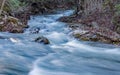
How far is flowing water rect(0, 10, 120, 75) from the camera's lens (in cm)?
909

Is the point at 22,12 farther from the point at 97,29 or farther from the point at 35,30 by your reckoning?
the point at 97,29

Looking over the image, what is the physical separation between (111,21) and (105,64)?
5.49 m

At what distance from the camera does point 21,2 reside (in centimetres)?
2217

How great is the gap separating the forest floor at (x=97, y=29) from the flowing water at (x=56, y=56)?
512 mm

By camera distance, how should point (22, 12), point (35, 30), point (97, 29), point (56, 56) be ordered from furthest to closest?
point (22, 12)
point (35, 30)
point (97, 29)
point (56, 56)

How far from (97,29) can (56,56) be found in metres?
4.55

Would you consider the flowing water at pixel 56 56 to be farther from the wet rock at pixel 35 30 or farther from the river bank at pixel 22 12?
the river bank at pixel 22 12

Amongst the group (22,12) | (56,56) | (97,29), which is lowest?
(56,56)

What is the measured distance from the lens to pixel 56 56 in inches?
436

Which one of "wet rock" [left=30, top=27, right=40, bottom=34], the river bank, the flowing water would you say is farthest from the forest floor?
the river bank

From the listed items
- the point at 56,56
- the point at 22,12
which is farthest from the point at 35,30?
the point at 56,56

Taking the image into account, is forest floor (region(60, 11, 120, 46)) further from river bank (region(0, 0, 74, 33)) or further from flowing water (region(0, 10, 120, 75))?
river bank (region(0, 0, 74, 33))

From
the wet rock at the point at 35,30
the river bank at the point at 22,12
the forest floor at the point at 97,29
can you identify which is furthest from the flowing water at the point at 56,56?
the river bank at the point at 22,12

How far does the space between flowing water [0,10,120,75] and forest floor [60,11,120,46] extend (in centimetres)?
51
